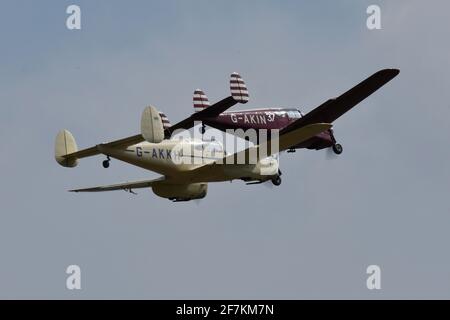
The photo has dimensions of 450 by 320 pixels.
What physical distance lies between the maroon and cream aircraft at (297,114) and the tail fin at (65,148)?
21.8ft

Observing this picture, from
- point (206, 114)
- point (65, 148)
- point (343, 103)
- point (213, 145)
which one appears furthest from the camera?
point (213, 145)

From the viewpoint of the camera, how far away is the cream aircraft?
185ft

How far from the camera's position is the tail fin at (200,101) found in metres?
58.2

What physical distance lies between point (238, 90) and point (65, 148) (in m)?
9.91

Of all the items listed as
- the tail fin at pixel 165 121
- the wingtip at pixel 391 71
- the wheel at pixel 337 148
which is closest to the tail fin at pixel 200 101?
the tail fin at pixel 165 121

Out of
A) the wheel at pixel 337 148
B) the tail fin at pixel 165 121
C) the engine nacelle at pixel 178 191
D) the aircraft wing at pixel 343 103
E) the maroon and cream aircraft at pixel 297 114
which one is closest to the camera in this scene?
the aircraft wing at pixel 343 103

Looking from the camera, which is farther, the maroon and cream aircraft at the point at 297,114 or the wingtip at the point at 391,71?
the maroon and cream aircraft at the point at 297,114

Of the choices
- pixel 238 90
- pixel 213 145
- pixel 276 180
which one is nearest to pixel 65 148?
pixel 213 145

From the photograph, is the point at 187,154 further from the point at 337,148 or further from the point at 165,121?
the point at 337,148

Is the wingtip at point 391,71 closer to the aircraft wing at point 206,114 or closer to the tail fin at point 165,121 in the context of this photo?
the aircraft wing at point 206,114

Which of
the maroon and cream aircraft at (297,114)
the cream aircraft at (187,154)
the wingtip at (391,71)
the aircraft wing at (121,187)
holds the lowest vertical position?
the aircraft wing at (121,187)

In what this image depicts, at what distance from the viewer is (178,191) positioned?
211 feet

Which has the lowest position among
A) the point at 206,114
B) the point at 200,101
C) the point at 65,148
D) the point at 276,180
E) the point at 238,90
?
the point at 276,180
